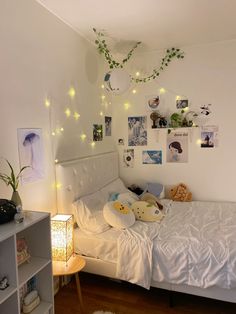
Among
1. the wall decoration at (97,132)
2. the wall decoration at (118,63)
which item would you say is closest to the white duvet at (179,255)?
the wall decoration at (97,132)

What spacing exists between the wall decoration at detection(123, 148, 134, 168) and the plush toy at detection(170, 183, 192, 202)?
0.67 m

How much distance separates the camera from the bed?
192 cm

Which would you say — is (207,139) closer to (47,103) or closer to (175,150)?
(175,150)

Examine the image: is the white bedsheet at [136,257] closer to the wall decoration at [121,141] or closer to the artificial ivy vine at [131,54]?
the wall decoration at [121,141]

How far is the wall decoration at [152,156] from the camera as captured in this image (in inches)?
135

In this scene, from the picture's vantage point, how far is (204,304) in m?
2.11

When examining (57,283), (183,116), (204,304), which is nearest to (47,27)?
(183,116)

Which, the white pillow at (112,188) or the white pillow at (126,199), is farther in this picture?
the white pillow at (112,188)

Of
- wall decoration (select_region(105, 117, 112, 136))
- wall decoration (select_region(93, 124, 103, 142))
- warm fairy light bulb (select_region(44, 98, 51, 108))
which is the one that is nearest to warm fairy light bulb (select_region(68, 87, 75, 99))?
warm fairy light bulb (select_region(44, 98, 51, 108))

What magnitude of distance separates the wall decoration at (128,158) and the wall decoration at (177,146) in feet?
1.63

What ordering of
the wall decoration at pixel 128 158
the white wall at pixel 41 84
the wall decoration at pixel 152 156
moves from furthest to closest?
the wall decoration at pixel 128 158 → the wall decoration at pixel 152 156 → the white wall at pixel 41 84

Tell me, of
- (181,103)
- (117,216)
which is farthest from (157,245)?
(181,103)

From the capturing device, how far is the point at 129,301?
2.14m

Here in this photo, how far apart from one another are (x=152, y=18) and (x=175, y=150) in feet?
5.30
